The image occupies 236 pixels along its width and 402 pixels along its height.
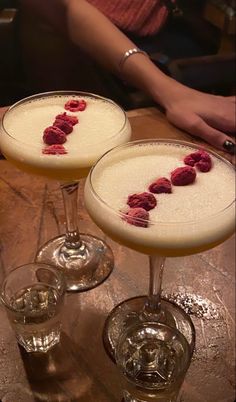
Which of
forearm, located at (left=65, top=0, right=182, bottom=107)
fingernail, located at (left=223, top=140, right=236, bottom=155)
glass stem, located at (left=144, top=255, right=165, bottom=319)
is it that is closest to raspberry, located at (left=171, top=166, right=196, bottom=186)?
glass stem, located at (left=144, top=255, right=165, bottom=319)

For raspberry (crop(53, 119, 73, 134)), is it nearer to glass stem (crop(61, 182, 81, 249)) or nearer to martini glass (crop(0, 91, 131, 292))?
martini glass (crop(0, 91, 131, 292))

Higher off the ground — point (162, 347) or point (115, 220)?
point (115, 220)

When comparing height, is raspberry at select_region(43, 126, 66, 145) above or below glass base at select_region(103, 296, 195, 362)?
above

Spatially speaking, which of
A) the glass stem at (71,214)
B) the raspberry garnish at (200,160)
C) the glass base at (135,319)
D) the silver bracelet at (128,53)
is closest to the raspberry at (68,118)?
the glass stem at (71,214)

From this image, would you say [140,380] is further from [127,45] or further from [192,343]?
[127,45]

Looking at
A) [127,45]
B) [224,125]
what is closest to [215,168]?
[224,125]

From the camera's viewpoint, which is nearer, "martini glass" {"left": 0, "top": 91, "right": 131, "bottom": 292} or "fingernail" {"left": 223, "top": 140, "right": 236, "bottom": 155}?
"martini glass" {"left": 0, "top": 91, "right": 131, "bottom": 292}

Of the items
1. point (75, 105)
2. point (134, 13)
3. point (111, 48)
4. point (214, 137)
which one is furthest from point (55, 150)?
point (134, 13)
